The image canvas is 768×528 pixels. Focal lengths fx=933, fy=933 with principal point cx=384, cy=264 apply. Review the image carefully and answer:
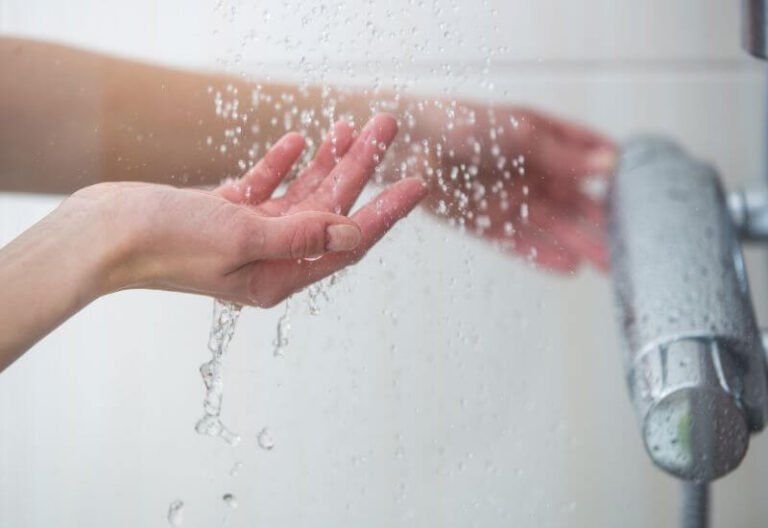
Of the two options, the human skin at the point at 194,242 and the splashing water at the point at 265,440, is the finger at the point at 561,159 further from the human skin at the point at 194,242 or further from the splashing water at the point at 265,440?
the splashing water at the point at 265,440

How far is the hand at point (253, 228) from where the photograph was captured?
0.41 meters

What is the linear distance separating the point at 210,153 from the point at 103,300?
0.33 feet

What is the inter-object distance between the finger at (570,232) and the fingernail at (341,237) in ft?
0.26

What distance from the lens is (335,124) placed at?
0.44 metres

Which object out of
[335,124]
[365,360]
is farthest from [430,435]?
[335,124]

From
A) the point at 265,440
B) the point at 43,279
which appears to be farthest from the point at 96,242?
the point at 265,440

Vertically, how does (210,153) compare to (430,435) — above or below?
above

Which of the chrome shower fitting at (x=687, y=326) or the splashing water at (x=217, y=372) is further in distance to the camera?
the splashing water at (x=217, y=372)

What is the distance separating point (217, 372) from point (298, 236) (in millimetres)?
111

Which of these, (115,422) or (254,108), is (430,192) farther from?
(115,422)

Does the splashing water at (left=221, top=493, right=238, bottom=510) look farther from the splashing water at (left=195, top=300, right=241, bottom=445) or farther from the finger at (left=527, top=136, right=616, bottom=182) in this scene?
the finger at (left=527, top=136, right=616, bottom=182)

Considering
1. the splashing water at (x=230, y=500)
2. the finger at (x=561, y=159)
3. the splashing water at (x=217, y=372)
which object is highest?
the finger at (x=561, y=159)

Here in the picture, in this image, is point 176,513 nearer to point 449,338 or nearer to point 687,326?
point 449,338

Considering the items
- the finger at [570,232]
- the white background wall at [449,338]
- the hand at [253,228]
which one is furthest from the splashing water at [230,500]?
the finger at [570,232]
